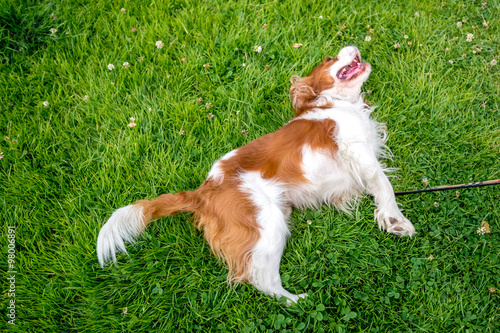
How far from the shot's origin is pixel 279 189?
8.11 feet

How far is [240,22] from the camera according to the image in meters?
3.58

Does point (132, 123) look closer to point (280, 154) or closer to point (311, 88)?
point (280, 154)

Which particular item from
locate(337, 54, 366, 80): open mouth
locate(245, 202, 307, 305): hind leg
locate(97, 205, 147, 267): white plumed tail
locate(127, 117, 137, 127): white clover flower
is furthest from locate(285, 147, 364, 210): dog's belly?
locate(127, 117, 137, 127): white clover flower

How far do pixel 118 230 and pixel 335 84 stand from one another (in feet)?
6.61

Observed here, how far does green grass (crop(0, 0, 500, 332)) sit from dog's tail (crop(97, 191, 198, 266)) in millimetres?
177

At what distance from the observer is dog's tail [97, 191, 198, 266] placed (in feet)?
7.50

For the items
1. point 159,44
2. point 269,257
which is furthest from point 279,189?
point 159,44

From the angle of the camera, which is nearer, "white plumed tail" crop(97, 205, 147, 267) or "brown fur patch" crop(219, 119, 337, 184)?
"white plumed tail" crop(97, 205, 147, 267)

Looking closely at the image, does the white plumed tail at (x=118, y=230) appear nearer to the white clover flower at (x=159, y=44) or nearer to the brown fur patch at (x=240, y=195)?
the brown fur patch at (x=240, y=195)

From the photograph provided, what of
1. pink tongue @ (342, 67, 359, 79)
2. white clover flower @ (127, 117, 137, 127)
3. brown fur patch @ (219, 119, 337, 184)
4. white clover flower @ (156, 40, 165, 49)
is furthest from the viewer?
white clover flower @ (156, 40, 165, 49)

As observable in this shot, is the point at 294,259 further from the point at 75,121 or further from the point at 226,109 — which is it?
the point at 75,121

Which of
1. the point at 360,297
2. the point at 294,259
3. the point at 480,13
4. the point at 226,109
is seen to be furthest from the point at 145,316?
the point at 480,13

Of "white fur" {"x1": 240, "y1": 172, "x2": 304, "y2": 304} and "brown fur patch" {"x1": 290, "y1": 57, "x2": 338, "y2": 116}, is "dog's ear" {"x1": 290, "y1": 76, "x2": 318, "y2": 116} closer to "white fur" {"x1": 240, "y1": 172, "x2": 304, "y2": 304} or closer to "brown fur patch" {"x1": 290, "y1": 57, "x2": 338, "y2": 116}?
"brown fur patch" {"x1": 290, "y1": 57, "x2": 338, "y2": 116}

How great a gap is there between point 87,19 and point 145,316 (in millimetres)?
3073
